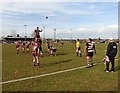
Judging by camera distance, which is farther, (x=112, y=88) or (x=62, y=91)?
(x=112, y=88)

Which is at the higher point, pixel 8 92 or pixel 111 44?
pixel 111 44

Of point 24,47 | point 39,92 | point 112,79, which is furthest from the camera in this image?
point 24,47

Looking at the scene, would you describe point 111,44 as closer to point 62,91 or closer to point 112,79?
point 112,79

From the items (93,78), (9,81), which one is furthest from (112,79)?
(9,81)

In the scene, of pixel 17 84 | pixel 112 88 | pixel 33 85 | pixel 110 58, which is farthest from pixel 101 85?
pixel 110 58

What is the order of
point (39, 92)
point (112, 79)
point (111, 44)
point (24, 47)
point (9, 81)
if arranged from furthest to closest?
point (24, 47)
point (111, 44)
point (112, 79)
point (9, 81)
point (39, 92)

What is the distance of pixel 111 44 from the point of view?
623 inches

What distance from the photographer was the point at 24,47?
41.5 metres

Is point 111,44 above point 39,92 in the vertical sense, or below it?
above

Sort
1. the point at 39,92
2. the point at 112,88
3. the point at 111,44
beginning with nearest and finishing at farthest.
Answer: the point at 39,92 < the point at 112,88 < the point at 111,44

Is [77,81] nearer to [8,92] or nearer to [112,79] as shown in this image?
[112,79]

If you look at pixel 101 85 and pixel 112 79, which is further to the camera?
pixel 112 79

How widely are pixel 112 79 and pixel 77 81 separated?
6.20 ft

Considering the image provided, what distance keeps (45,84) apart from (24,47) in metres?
30.4
